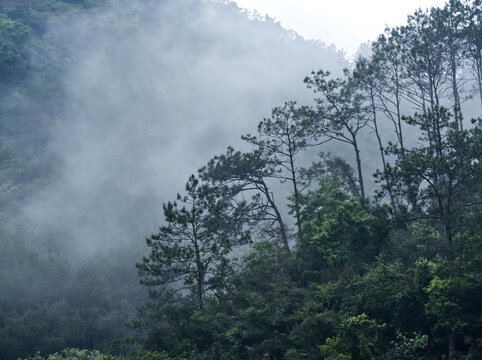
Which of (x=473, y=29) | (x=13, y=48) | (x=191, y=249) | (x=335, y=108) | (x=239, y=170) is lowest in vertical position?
(x=191, y=249)

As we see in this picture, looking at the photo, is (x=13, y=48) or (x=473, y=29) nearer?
(x=473, y=29)

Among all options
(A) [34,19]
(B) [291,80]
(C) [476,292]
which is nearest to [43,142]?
(A) [34,19]

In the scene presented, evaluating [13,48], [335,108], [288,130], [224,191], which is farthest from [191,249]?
[13,48]

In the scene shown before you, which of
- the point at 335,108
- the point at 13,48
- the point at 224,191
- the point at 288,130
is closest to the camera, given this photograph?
the point at 288,130

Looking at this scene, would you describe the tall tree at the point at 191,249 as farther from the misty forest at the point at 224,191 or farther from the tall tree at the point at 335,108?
the tall tree at the point at 335,108

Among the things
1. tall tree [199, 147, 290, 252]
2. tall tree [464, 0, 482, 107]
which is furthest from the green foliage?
tall tree [464, 0, 482, 107]

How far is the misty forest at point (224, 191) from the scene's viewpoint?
46.9 ft

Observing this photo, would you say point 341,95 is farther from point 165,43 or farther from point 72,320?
point 165,43

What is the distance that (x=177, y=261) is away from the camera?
A: 1962 centimetres

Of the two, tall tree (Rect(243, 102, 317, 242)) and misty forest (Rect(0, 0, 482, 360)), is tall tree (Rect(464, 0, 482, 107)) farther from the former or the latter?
tall tree (Rect(243, 102, 317, 242))

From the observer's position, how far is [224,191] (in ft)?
77.2

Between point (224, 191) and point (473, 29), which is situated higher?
point (473, 29)

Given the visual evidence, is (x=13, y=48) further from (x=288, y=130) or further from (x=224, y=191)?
(x=288, y=130)

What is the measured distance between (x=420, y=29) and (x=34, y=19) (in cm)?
6911
